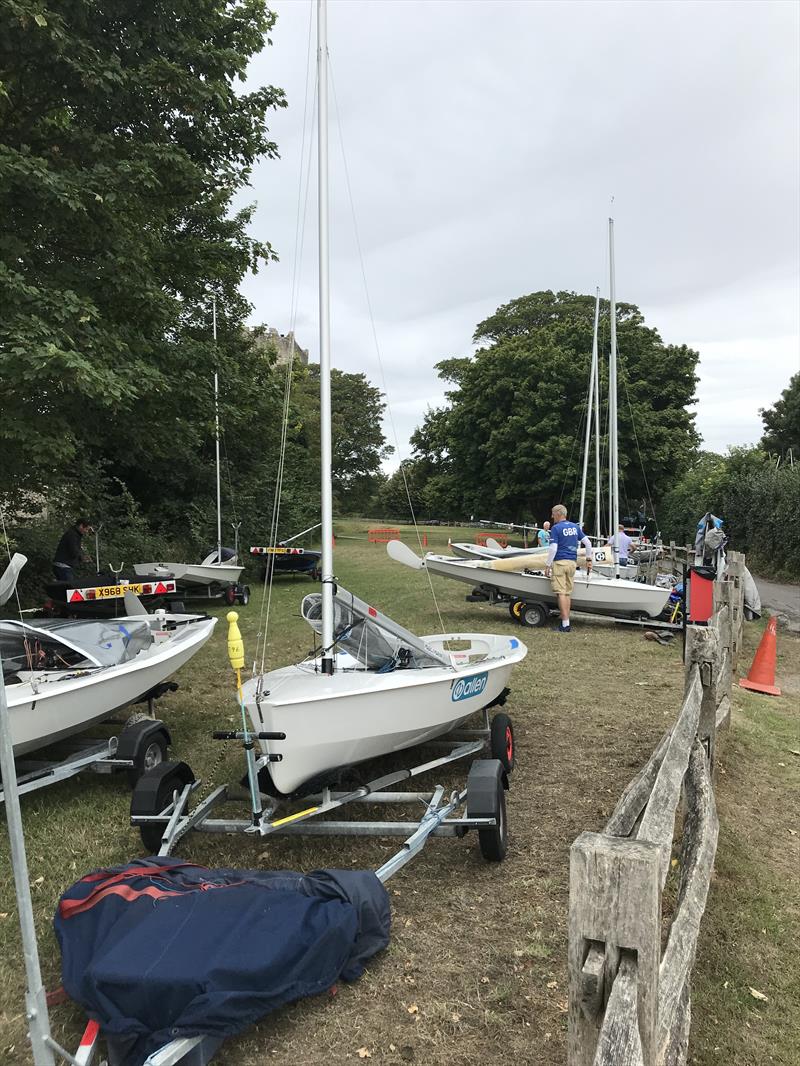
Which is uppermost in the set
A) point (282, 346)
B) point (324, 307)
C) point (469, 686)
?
point (282, 346)

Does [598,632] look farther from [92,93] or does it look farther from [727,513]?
[727,513]

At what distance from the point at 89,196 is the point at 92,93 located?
54.3 inches

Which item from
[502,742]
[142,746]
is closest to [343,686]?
[502,742]

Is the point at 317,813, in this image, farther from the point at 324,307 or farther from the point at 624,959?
the point at 324,307

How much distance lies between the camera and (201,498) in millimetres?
19938

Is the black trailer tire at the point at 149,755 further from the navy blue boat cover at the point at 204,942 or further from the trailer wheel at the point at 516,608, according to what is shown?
the trailer wheel at the point at 516,608

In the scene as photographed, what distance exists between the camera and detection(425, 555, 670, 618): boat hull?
1198 centimetres

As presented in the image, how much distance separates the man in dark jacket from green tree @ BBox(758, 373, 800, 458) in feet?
141

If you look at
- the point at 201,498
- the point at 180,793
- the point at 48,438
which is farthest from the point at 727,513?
the point at 180,793

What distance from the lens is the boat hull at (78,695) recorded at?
4.70 meters

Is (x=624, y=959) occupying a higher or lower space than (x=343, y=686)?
lower

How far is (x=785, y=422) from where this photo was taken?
4631cm

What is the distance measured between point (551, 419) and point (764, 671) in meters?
25.1

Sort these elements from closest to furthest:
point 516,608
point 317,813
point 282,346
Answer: point 317,813 < point 516,608 < point 282,346
